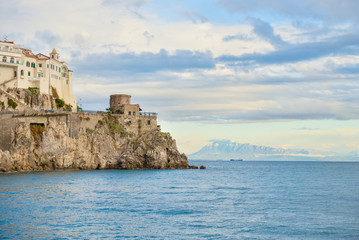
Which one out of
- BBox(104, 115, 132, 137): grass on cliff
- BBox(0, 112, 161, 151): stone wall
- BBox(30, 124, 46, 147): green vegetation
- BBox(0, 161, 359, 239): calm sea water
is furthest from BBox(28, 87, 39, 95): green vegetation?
BBox(0, 161, 359, 239): calm sea water

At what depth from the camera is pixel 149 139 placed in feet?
291

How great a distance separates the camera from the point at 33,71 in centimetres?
8906

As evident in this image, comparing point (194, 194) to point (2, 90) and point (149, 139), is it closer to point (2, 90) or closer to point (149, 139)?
point (149, 139)

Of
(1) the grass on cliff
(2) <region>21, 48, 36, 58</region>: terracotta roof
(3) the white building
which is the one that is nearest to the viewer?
(3) the white building

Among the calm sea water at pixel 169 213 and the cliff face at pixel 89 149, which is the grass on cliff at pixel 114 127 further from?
the calm sea water at pixel 169 213

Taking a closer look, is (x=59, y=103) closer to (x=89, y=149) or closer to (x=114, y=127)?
(x=114, y=127)

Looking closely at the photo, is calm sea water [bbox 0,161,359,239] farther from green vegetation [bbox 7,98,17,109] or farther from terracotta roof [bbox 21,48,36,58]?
terracotta roof [bbox 21,48,36,58]

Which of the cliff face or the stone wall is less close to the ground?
the stone wall

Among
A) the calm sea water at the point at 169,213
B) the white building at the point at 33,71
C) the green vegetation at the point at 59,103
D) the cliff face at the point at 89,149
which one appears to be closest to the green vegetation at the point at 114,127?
the cliff face at the point at 89,149

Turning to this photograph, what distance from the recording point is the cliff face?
72438 millimetres

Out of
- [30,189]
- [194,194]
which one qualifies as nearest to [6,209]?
[30,189]

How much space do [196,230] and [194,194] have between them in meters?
19.6

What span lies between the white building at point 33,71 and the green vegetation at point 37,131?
487 inches

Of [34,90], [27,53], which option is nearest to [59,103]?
[34,90]
